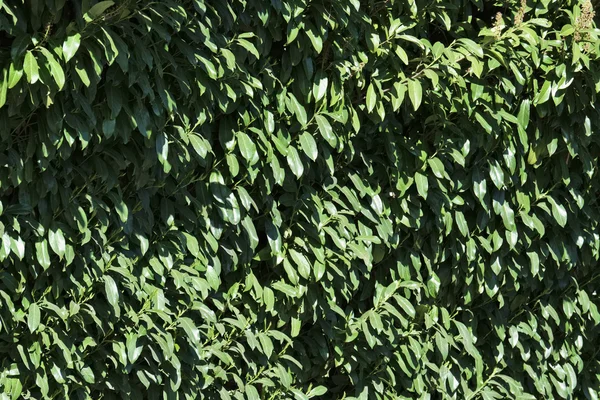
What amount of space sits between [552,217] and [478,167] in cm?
50

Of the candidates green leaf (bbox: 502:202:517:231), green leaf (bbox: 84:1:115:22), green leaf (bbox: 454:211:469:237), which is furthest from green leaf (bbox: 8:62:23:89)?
green leaf (bbox: 502:202:517:231)

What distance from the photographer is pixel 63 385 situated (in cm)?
316

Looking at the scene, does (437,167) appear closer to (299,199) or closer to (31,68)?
(299,199)

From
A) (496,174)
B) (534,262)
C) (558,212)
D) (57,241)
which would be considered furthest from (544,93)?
(57,241)

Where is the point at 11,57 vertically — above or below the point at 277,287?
above

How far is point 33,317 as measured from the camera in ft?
9.98

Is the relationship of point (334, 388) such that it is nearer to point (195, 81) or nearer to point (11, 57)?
point (195, 81)

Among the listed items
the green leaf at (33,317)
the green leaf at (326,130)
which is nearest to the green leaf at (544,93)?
the green leaf at (326,130)

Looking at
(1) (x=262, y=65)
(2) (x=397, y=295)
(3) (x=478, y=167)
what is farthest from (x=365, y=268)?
(1) (x=262, y=65)

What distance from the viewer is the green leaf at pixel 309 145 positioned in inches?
138

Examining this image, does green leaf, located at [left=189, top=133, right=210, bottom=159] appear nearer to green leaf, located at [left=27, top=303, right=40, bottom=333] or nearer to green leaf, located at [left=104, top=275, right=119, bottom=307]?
green leaf, located at [left=104, top=275, right=119, bottom=307]

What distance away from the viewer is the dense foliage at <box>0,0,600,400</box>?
304cm

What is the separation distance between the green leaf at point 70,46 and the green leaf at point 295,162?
98 cm

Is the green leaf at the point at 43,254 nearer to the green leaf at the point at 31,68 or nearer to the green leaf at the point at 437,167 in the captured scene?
the green leaf at the point at 31,68
